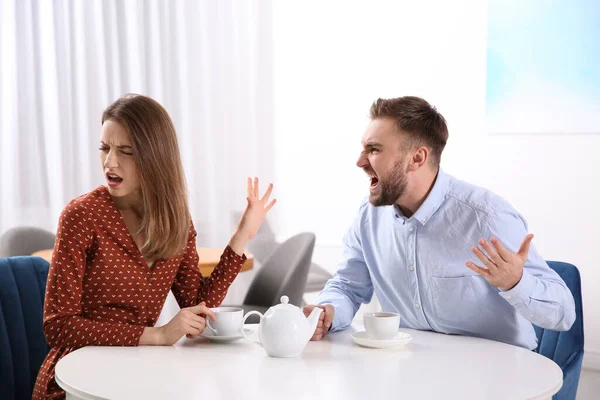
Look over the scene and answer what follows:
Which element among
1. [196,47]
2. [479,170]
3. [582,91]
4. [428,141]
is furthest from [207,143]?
[428,141]

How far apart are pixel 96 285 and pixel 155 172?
33cm

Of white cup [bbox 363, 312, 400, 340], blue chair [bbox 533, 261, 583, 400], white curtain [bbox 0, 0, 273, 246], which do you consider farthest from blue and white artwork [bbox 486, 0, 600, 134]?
white cup [bbox 363, 312, 400, 340]

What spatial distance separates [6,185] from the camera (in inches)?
158

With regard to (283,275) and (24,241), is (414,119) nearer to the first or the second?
(283,275)

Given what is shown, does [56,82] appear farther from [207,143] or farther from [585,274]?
[585,274]

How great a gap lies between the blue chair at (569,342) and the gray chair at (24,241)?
2.61 meters

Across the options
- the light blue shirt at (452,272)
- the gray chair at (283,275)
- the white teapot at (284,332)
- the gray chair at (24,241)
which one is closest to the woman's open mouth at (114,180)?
the white teapot at (284,332)

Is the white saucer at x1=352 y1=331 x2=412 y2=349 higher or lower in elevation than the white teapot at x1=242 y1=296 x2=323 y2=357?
lower

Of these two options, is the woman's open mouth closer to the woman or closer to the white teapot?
the woman

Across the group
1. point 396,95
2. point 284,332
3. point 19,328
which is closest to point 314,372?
point 284,332

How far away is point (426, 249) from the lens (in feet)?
7.08

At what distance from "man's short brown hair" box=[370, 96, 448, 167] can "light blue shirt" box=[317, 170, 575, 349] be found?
0.11 m

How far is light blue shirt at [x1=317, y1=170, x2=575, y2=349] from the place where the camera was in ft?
6.85

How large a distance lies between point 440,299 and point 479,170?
210cm
